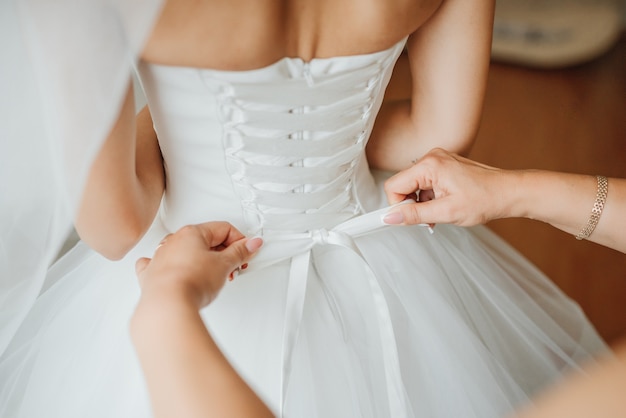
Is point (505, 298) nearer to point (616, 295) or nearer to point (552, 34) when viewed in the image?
point (616, 295)

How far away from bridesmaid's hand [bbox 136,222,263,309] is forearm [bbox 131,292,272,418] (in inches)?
0.9

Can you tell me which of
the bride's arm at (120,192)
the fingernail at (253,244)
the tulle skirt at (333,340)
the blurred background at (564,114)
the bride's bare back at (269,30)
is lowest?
the blurred background at (564,114)

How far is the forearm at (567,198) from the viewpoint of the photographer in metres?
0.86

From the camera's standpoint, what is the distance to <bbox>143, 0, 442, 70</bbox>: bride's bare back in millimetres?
635

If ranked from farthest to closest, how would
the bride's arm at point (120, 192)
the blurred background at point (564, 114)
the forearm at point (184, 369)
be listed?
the blurred background at point (564, 114) < the bride's arm at point (120, 192) < the forearm at point (184, 369)

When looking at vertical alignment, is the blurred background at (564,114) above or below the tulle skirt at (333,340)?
below

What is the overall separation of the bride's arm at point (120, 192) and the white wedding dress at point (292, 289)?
0.04 m

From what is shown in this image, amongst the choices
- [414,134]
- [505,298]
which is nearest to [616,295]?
[505,298]

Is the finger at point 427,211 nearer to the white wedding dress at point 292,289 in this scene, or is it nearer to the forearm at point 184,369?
the white wedding dress at point 292,289

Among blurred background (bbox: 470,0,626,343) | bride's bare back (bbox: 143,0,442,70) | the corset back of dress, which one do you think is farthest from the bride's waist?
blurred background (bbox: 470,0,626,343)

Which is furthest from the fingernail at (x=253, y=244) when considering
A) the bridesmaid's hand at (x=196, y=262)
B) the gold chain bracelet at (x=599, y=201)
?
the gold chain bracelet at (x=599, y=201)

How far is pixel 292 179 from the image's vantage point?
2.73ft

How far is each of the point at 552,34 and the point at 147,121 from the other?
2195mm

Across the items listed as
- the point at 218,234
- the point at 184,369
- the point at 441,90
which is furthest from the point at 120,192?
the point at 441,90
